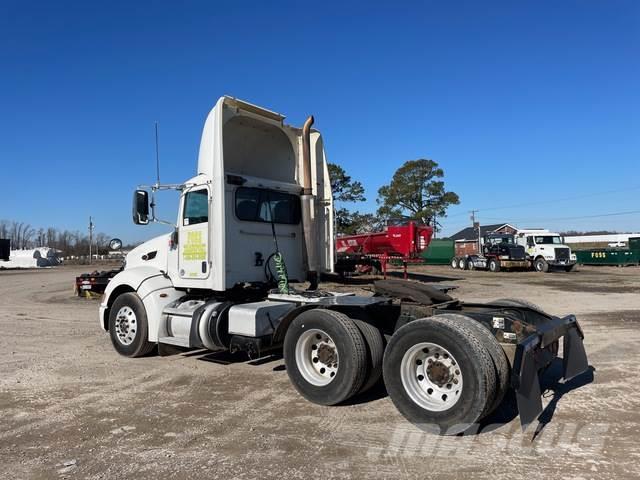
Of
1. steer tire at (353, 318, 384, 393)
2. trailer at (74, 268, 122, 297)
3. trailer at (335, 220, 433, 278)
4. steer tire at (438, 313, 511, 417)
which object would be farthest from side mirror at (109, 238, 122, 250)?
trailer at (335, 220, 433, 278)

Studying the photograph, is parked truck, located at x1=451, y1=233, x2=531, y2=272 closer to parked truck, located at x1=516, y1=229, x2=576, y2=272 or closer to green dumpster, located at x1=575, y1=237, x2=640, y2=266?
parked truck, located at x1=516, y1=229, x2=576, y2=272

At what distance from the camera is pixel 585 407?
5.16 m

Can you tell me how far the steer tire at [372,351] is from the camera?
16.9 feet

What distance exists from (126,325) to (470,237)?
188ft

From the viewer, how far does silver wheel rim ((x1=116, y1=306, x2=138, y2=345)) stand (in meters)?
7.66

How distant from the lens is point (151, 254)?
27.2ft

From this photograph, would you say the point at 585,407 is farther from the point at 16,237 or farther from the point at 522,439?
the point at 16,237

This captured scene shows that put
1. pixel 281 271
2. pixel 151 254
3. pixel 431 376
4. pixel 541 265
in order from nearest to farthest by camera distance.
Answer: pixel 431 376, pixel 281 271, pixel 151 254, pixel 541 265

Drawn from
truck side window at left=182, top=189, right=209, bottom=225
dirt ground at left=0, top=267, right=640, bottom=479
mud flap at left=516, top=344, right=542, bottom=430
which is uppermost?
truck side window at left=182, top=189, right=209, bottom=225

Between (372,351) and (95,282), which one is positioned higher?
(95,282)

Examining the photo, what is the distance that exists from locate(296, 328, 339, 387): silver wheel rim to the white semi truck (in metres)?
0.01

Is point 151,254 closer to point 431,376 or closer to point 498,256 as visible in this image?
point 431,376

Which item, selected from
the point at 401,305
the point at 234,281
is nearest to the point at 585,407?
the point at 401,305

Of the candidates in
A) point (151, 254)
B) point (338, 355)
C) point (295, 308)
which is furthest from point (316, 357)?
point (151, 254)
